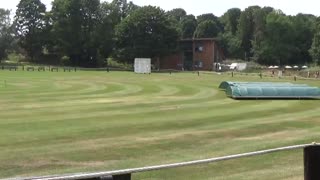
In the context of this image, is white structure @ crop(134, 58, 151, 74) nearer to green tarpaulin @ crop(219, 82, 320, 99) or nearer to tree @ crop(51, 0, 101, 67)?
tree @ crop(51, 0, 101, 67)

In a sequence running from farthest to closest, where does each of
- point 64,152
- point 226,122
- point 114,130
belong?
point 226,122 → point 114,130 → point 64,152

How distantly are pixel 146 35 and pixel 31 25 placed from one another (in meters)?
32.0

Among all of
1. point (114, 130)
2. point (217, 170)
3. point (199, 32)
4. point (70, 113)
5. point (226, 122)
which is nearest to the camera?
point (217, 170)

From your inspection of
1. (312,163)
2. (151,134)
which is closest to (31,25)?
(151,134)

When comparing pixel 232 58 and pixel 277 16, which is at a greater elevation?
pixel 277 16

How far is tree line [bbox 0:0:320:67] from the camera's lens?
5098 inches

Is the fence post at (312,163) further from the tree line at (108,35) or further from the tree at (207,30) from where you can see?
the tree at (207,30)

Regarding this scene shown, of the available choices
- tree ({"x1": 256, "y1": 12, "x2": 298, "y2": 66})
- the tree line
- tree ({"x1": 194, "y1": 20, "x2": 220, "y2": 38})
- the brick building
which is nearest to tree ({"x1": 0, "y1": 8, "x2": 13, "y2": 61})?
the tree line

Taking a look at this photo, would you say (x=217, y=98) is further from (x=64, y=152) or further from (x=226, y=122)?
(x=64, y=152)

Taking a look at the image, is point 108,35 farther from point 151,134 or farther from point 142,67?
point 151,134

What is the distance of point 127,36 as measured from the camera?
428ft

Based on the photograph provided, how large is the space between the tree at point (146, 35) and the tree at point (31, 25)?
68.9 ft

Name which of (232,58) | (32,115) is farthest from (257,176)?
(232,58)

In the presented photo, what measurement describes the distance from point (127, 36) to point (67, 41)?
14.2 meters
